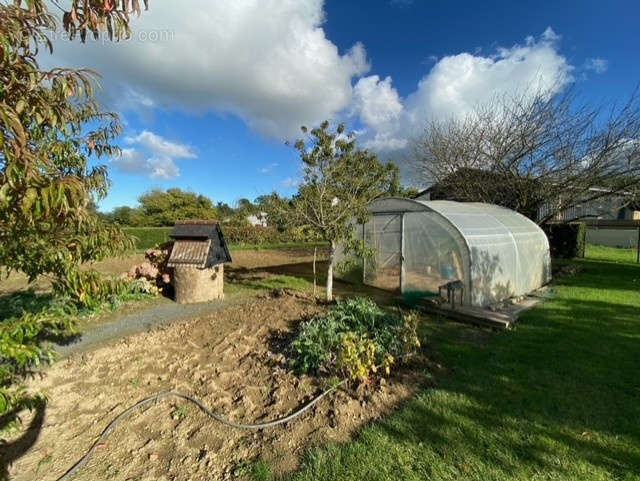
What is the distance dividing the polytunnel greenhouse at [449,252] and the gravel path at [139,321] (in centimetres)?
326

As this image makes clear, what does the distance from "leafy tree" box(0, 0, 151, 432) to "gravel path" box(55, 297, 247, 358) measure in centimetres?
398

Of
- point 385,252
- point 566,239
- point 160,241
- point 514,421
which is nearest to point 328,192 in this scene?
point 385,252

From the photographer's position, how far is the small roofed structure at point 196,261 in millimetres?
7551

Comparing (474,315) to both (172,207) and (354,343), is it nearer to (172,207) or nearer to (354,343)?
(354,343)

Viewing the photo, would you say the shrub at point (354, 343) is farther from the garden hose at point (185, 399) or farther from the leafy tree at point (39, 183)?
the leafy tree at point (39, 183)

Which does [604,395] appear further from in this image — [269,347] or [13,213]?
[13,213]

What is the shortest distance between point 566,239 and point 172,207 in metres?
35.2

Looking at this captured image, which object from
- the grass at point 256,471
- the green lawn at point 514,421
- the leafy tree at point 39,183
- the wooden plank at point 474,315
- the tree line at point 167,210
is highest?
the tree line at point 167,210

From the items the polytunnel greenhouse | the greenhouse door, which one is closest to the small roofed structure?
the polytunnel greenhouse

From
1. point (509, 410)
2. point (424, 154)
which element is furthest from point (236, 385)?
point (424, 154)

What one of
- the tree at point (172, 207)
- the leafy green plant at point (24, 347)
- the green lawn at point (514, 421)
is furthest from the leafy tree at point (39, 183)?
the tree at point (172, 207)

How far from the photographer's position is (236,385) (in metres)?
3.90

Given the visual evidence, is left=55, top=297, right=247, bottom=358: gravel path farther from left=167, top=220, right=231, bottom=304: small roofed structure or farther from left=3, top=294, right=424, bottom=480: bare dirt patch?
left=3, top=294, right=424, bottom=480: bare dirt patch

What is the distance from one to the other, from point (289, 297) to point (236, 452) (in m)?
4.78
